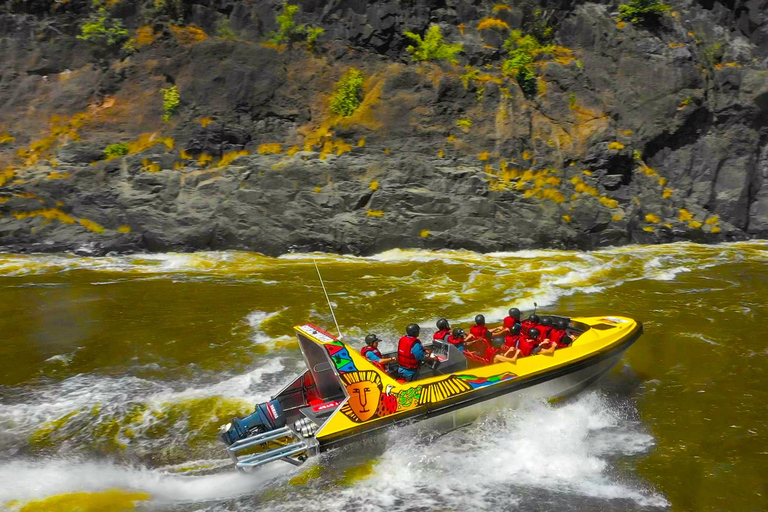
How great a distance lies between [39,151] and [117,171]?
125 inches

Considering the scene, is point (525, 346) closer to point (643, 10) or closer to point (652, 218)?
point (652, 218)

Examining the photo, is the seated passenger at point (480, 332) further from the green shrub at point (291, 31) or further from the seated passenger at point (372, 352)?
the green shrub at point (291, 31)

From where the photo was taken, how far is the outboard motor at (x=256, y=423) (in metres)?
6.98

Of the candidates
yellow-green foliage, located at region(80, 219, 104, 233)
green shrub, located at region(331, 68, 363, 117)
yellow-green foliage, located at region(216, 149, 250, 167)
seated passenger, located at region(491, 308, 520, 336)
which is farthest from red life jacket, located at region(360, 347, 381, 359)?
green shrub, located at region(331, 68, 363, 117)

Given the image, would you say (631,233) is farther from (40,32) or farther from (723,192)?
(40,32)

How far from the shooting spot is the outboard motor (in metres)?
6.98

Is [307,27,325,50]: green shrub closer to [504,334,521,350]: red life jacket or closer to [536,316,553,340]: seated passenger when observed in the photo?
[536,316,553,340]: seated passenger

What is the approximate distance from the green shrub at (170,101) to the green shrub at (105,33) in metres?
3.12

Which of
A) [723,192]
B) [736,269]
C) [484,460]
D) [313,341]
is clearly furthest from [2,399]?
[723,192]

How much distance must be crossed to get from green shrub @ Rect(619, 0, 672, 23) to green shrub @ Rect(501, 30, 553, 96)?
11.3ft

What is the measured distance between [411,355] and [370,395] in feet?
3.51

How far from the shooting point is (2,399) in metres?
8.52

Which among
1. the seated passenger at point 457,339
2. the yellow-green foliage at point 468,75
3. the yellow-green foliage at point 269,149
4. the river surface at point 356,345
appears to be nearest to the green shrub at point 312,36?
the yellow-green foliage at point 269,149

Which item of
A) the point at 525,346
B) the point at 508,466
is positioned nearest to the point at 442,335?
the point at 525,346
